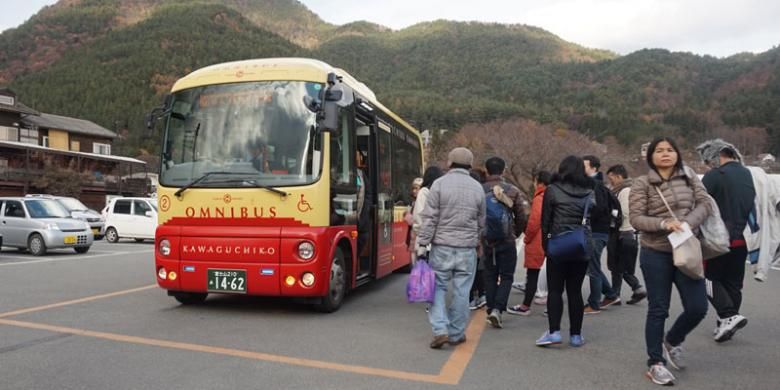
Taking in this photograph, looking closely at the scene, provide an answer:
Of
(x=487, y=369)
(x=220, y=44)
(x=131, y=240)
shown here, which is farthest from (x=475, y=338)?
(x=220, y=44)

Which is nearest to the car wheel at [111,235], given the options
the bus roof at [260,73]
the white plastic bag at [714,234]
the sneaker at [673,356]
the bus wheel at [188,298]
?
the bus wheel at [188,298]

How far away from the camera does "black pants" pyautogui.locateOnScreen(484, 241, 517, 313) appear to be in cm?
639

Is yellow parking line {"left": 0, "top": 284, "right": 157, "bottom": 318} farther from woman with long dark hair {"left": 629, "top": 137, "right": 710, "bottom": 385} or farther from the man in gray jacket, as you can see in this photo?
woman with long dark hair {"left": 629, "top": 137, "right": 710, "bottom": 385}

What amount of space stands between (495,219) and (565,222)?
1.19 metres

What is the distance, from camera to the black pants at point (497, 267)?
→ 639 centimetres

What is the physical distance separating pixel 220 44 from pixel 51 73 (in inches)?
1045

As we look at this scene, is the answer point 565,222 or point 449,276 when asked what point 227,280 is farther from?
point 565,222

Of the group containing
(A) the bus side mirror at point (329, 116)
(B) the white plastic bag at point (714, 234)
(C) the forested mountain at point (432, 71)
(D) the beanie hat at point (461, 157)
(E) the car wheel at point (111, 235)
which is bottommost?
(E) the car wheel at point (111, 235)

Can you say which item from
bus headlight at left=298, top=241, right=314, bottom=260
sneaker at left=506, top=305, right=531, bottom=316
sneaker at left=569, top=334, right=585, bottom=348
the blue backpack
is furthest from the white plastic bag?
bus headlight at left=298, top=241, right=314, bottom=260

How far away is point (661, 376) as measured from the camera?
Answer: 4277mm

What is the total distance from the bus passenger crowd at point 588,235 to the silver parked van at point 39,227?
1163cm

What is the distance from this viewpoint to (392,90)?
262ft

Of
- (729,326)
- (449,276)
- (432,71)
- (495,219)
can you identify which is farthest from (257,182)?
(432,71)

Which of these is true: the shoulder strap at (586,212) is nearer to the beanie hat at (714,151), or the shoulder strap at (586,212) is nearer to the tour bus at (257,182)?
the beanie hat at (714,151)
